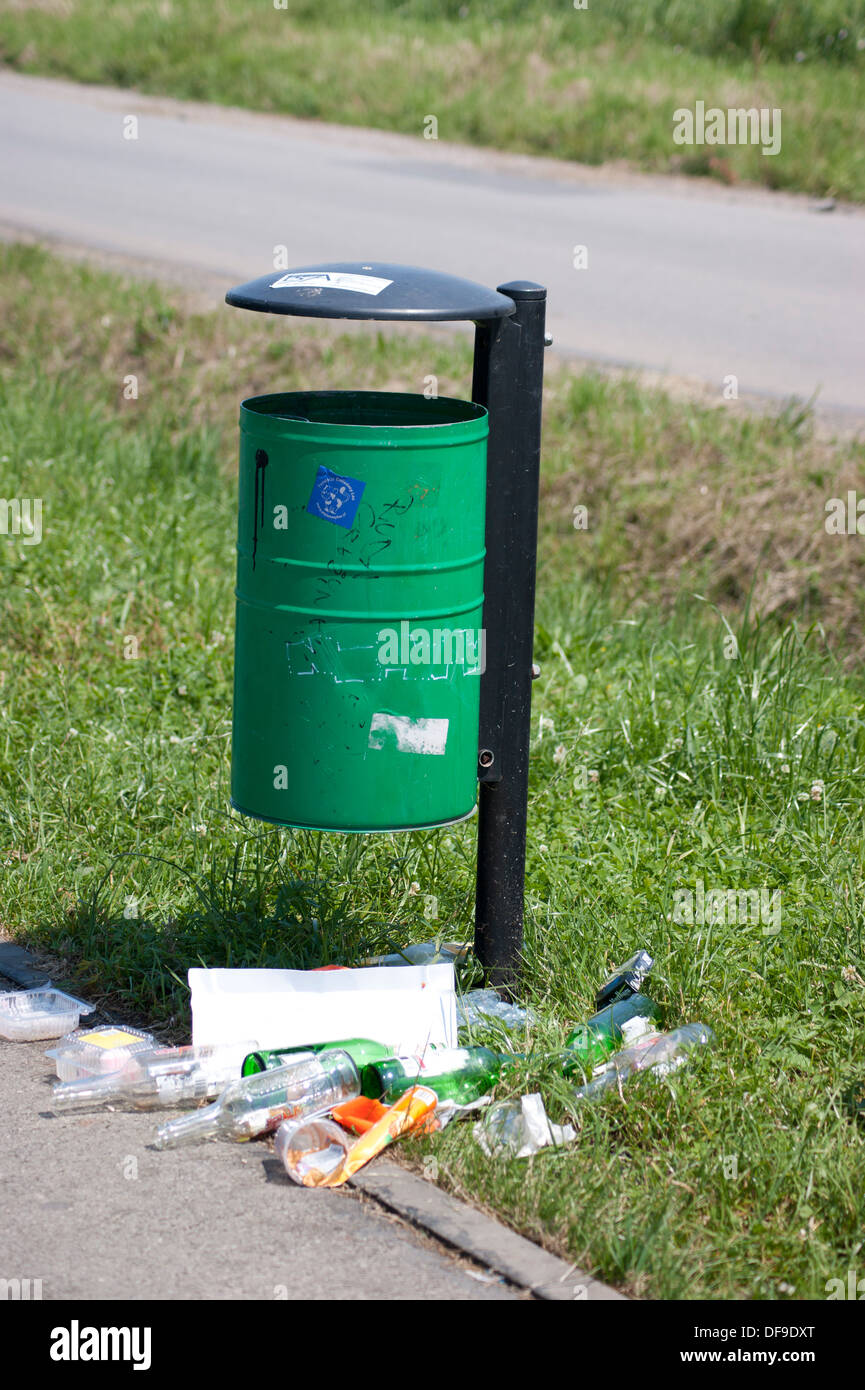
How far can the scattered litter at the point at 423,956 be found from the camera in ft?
11.5

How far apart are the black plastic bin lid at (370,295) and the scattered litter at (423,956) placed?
1387mm

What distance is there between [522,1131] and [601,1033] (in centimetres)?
34

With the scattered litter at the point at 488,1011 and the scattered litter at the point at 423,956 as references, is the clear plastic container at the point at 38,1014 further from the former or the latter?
the scattered litter at the point at 488,1011

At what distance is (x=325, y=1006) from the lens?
3248 mm

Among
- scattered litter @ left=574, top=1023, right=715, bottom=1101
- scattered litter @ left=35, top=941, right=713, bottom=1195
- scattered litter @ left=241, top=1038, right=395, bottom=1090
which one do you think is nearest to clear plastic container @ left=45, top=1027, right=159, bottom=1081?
scattered litter @ left=35, top=941, right=713, bottom=1195

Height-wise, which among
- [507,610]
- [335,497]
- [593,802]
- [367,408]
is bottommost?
[593,802]

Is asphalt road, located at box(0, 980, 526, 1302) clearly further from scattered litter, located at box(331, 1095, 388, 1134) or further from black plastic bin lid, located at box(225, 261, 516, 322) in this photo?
black plastic bin lid, located at box(225, 261, 516, 322)

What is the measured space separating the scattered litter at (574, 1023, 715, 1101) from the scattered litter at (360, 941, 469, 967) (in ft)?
1.64

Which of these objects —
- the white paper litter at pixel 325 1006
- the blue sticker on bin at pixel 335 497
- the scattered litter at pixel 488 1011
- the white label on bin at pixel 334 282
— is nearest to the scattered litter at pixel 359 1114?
the white paper litter at pixel 325 1006

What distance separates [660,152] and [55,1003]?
11.9 m

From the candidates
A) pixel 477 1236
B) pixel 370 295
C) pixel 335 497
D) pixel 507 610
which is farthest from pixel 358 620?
pixel 477 1236

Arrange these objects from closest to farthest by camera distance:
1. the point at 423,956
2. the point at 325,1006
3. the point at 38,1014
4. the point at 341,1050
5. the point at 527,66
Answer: the point at 341,1050 → the point at 325,1006 → the point at 38,1014 → the point at 423,956 → the point at 527,66

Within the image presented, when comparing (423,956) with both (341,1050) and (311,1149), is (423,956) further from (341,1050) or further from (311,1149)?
(311,1149)

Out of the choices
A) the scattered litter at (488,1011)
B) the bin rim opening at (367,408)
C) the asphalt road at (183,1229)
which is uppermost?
the bin rim opening at (367,408)
